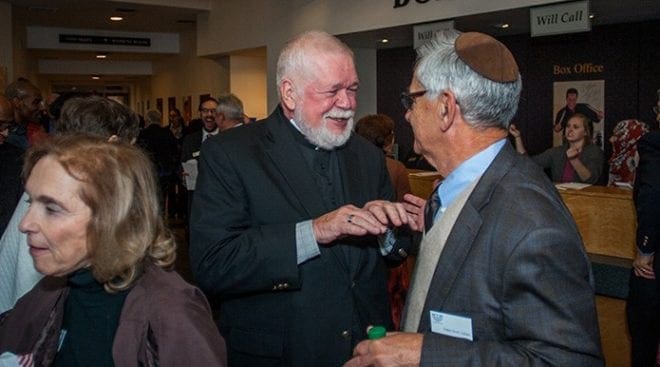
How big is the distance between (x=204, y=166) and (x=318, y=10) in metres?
7.83

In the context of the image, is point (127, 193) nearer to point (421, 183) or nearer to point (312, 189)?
point (312, 189)

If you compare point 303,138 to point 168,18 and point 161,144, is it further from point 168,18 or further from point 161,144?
point 168,18

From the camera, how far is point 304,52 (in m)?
2.11

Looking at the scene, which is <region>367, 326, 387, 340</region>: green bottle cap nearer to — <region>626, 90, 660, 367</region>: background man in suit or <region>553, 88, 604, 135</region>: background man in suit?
<region>626, 90, 660, 367</region>: background man in suit

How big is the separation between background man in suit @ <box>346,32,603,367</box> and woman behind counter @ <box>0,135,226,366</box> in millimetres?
441

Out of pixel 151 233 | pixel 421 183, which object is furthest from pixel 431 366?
pixel 421 183

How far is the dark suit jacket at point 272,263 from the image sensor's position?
202 centimetres

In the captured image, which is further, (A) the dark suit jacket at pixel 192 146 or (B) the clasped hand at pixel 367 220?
(A) the dark suit jacket at pixel 192 146

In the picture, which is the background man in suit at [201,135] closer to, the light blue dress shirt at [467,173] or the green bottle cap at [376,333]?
the light blue dress shirt at [467,173]

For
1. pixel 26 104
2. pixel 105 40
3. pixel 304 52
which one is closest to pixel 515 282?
pixel 304 52

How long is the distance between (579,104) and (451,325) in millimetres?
7313

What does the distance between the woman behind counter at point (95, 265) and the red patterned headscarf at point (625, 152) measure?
537 centimetres

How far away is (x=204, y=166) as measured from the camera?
215 centimetres

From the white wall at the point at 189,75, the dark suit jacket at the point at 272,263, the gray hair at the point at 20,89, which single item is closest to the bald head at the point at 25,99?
the gray hair at the point at 20,89
